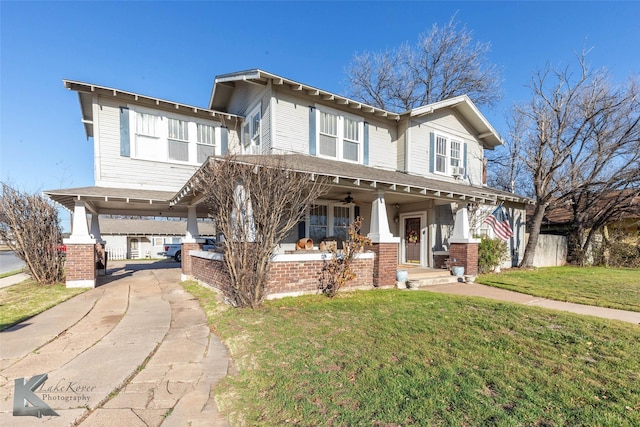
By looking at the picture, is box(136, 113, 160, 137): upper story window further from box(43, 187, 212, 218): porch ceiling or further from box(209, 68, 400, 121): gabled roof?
box(209, 68, 400, 121): gabled roof

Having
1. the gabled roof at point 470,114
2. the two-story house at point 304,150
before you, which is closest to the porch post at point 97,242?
the two-story house at point 304,150

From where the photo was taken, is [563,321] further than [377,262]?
No

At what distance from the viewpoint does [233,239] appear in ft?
20.1

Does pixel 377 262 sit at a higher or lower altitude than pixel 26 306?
higher

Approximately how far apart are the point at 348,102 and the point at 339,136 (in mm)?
1221

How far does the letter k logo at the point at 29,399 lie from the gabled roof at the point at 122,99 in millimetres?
7732

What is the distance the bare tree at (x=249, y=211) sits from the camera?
237 inches

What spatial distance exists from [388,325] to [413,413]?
249cm

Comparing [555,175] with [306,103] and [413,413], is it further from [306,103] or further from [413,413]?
[413,413]

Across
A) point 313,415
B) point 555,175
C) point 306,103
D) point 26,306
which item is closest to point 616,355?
point 313,415

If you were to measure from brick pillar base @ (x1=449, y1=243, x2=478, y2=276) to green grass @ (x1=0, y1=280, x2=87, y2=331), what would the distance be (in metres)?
11.9

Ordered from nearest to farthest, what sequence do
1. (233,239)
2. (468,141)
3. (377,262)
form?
(233,239) → (377,262) → (468,141)

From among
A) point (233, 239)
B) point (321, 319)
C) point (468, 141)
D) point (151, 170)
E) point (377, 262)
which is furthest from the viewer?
point (468, 141)

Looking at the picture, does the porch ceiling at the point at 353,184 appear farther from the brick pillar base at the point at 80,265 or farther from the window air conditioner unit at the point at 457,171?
the brick pillar base at the point at 80,265
